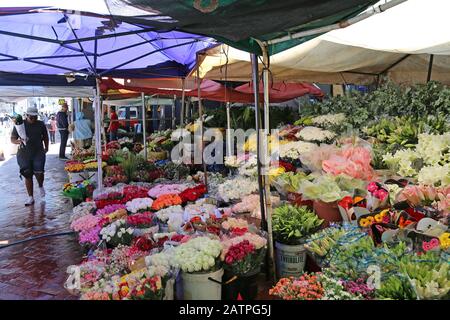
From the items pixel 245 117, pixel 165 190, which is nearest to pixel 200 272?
pixel 165 190

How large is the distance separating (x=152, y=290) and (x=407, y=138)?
3.13 metres

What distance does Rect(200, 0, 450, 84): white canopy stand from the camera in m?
3.60

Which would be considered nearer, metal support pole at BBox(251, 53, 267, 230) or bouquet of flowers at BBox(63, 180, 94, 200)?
metal support pole at BBox(251, 53, 267, 230)

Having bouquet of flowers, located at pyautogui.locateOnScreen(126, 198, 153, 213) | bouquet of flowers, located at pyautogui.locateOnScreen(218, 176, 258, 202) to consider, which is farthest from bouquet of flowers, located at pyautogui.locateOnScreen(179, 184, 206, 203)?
bouquet of flowers, located at pyautogui.locateOnScreen(126, 198, 153, 213)

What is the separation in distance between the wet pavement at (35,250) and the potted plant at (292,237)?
202 cm

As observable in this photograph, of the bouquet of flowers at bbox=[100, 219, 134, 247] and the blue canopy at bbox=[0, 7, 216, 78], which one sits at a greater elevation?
the blue canopy at bbox=[0, 7, 216, 78]

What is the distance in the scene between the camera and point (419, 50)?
3.74m

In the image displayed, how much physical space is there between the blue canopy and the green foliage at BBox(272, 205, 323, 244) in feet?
8.63

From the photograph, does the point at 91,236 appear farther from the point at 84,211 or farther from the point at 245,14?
the point at 245,14

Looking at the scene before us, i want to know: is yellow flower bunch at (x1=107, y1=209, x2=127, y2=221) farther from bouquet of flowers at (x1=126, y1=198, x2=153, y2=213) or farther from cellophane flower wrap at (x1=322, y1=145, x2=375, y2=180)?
cellophane flower wrap at (x1=322, y1=145, x2=375, y2=180)

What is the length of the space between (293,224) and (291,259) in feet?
0.98

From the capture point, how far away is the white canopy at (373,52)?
3604 mm
